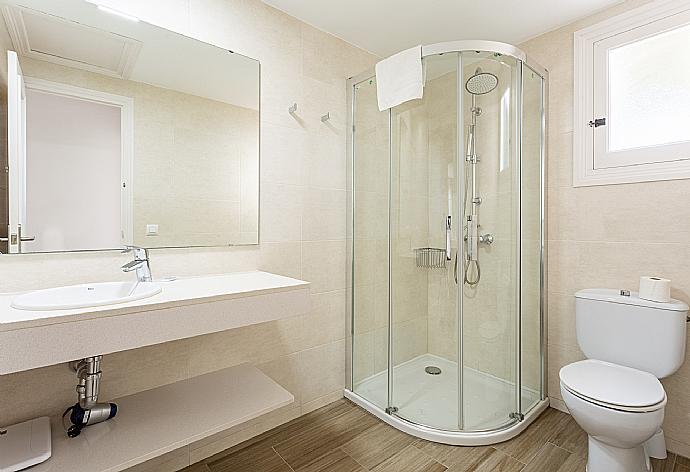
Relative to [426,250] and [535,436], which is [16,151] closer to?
[426,250]

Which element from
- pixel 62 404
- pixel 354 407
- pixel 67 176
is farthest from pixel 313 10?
pixel 354 407

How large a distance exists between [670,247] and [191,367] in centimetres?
245

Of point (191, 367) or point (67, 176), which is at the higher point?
point (67, 176)

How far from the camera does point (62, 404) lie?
143 centimetres

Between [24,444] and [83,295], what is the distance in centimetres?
51

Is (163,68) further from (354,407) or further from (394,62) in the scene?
(354,407)

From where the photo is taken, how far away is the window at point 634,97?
1.80 m

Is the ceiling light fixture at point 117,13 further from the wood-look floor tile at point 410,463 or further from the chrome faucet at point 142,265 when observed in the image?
the wood-look floor tile at point 410,463

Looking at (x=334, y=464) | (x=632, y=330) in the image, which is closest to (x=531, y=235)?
(x=632, y=330)

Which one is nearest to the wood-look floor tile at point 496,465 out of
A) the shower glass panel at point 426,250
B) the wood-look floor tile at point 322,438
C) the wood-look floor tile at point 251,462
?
the shower glass panel at point 426,250

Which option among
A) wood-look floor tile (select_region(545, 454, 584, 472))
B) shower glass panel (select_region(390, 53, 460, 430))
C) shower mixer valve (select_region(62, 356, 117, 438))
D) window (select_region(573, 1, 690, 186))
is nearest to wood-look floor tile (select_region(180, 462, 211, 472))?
shower mixer valve (select_region(62, 356, 117, 438))

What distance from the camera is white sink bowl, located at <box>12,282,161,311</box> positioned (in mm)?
1102

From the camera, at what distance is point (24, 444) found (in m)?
1.21

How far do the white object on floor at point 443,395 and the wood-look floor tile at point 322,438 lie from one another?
6.1 inches
